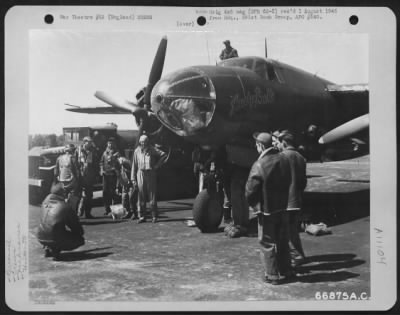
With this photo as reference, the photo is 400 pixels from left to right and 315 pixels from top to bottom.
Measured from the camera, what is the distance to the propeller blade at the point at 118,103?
6989 mm

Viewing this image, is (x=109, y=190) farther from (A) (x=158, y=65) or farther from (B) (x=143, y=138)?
(A) (x=158, y=65)

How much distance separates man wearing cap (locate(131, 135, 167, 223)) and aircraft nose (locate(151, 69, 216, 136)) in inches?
47.4

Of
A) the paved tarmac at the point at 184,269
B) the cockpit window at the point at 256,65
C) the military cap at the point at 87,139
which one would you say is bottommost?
the paved tarmac at the point at 184,269

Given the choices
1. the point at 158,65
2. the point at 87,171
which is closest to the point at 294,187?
the point at 158,65

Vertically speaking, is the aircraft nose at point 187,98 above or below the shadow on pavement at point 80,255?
above

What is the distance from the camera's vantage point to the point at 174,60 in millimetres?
6777

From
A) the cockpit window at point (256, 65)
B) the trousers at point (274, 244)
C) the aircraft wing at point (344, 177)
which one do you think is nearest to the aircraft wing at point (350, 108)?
the aircraft wing at point (344, 177)

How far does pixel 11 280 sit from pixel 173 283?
233cm

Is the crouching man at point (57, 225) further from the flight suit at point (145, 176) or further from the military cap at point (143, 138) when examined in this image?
the military cap at point (143, 138)

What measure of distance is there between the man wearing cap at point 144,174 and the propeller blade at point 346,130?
289 centimetres

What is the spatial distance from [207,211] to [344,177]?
114 inches

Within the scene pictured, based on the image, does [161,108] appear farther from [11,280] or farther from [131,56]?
[11,280]

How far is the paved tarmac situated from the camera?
241 inches

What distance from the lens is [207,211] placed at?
23.1 feet
